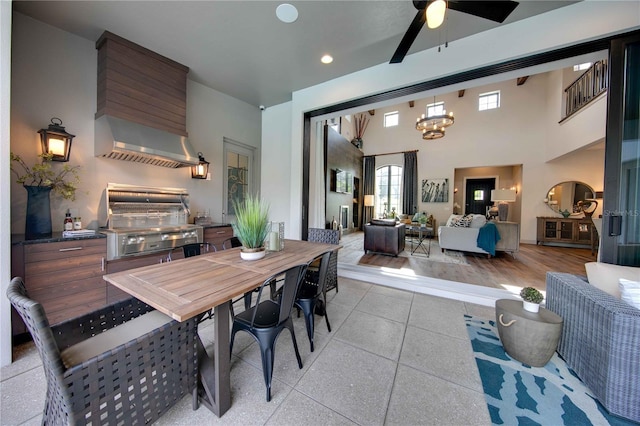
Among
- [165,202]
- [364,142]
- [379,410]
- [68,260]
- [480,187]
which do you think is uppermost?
[364,142]

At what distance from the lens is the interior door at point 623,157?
6.28 feet

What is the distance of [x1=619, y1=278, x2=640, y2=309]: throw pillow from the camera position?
1.36 m

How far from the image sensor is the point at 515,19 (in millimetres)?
2324

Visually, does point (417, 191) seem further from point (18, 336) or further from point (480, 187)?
point (18, 336)

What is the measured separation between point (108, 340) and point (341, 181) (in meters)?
6.77

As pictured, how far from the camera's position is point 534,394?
1.43m

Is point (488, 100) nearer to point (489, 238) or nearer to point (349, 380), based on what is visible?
point (489, 238)

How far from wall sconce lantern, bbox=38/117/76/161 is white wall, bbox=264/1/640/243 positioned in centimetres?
283

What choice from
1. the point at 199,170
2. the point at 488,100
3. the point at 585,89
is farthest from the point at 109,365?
the point at 488,100

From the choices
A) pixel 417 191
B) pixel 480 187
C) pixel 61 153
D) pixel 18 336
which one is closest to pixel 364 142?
pixel 417 191

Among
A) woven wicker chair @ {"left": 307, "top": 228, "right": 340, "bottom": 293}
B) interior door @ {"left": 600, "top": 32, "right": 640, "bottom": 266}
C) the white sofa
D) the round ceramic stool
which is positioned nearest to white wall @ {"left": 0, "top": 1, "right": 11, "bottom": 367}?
woven wicker chair @ {"left": 307, "top": 228, "right": 340, "bottom": 293}

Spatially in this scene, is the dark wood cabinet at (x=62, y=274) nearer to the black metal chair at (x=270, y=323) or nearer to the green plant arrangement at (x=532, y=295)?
the black metal chair at (x=270, y=323)

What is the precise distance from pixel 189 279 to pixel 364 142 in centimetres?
919

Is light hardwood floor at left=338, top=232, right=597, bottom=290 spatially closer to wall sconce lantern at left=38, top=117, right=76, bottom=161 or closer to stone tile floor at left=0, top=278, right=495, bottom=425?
stone tile floor at left=0, top=278, right=495, bottom=425
